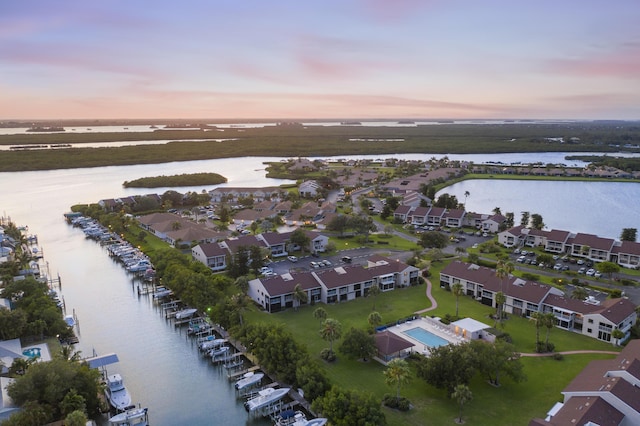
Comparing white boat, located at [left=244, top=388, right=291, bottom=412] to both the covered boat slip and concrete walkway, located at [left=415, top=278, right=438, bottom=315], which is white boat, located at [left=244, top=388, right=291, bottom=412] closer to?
the covered boat slip

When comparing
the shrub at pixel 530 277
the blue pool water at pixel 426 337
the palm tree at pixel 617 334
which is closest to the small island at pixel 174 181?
the shrub at pixel 530 277

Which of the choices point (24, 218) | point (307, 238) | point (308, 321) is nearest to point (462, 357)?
point (308, 321)

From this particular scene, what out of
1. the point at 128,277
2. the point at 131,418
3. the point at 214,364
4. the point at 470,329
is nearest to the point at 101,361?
the point at 131,418

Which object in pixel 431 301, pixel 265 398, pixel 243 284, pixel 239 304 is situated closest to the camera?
pixel 265 398

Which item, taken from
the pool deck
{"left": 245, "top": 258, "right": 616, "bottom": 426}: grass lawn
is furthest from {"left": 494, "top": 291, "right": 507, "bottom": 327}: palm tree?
the pool deck

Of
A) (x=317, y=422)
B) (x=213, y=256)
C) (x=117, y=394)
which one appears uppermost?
(x=213, y=256)

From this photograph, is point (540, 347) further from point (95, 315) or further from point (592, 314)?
point (95, 315)

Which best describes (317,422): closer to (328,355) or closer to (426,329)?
(328,355)
